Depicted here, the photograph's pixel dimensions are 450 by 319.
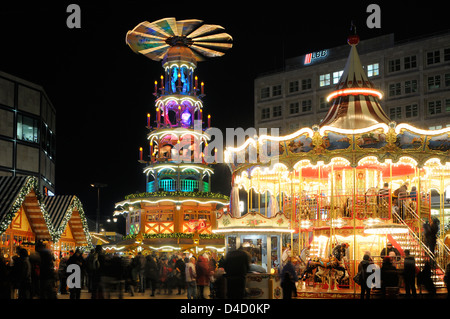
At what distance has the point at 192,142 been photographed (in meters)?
54.4

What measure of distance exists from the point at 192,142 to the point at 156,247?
433 inches

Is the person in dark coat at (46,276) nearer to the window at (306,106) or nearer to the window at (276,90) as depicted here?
the window at (306,106)

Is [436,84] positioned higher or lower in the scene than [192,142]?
higher

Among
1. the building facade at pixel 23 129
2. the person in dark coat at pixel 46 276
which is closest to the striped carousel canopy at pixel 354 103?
the person in dark coat at pixel 46 276

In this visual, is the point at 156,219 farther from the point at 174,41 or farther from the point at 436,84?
the point at 436,84

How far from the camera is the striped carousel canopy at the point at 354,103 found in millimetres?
26703

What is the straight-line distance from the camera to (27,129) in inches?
2562

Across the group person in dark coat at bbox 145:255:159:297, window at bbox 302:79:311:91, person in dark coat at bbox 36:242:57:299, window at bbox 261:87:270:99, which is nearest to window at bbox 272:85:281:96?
window at bbox 261:87:270:99

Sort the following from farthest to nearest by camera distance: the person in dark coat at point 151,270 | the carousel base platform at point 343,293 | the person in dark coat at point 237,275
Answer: the person in dark coat at point 151,270 → the carousel base platform at point 343,293 → the person in dark coat at point 237,275

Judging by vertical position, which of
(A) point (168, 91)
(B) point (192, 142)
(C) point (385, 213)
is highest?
(A) point (168, 91)

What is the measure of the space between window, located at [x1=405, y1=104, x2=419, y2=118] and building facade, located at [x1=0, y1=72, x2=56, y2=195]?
3841cm

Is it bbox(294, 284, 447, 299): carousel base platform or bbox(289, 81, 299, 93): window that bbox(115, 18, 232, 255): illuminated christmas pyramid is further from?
bbox(294, 284, 447, 299): carousel base platform

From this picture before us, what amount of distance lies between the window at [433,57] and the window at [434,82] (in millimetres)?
1541
